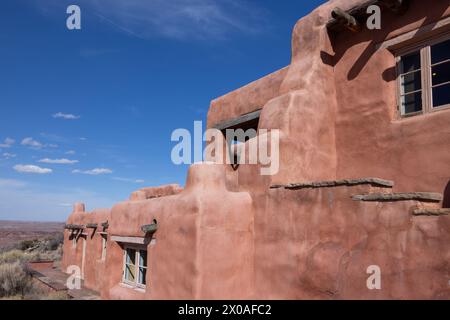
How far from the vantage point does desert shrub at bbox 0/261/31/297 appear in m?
13.2

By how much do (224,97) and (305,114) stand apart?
453 cm

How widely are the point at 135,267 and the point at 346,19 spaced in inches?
248

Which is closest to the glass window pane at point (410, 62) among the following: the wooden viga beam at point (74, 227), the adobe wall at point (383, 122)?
the adobe wall at point (383, 122)

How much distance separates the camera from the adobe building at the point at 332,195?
454 centimetres

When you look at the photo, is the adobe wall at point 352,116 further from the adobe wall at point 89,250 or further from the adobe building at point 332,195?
the adobe wall at point 89,250

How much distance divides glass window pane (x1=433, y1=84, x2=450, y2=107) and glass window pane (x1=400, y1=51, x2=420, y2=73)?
55cm

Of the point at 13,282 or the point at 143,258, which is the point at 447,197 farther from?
the point at 13,282

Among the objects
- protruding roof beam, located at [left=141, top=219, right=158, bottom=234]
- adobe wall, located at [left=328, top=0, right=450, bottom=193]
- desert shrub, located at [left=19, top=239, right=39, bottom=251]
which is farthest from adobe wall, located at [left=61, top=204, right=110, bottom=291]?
desert shrub, located at [left=19, top=239, right=39, bottom=251]

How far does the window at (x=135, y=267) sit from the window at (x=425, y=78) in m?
5.58

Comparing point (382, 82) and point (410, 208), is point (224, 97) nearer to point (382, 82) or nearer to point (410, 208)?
point (382, 82)

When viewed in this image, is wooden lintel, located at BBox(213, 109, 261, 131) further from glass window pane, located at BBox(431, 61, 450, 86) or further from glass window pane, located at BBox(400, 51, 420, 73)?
→ glass window pane, located at BBox(431, 61, 450, 86)

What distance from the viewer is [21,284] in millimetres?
13891
